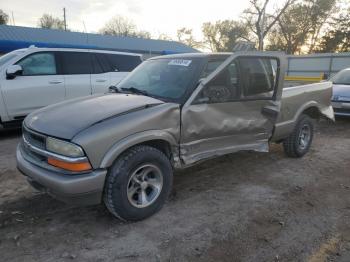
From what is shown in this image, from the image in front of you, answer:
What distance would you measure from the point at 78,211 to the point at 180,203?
1.21 metres

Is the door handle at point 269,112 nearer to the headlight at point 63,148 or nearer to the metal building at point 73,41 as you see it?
the headlight at point 63,148

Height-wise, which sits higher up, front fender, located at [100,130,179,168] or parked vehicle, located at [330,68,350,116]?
front fender, located at [100,130,179,168]

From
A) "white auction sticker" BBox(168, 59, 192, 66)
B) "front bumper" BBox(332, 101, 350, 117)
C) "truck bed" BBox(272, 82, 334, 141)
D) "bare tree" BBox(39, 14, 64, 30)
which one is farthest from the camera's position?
"bare tree" BBox(39, 14, 64, 30)

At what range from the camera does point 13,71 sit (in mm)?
6723

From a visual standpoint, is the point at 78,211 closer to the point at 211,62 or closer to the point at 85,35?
the point at 211,62

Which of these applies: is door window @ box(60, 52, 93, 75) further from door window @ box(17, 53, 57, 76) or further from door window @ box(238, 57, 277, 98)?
door window @ box(238, 57, 277, 98)

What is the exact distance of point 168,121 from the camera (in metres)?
3.62

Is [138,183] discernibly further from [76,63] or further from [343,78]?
[343,78]

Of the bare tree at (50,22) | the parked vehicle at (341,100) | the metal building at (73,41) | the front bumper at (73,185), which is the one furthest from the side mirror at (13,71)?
the bare tree at (50,22)

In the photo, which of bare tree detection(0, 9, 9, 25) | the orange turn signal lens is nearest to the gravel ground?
the orange turn signal lens

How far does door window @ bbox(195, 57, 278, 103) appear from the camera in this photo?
4035 millimetres

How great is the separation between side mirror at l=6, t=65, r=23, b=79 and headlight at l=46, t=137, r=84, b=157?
4334 mm

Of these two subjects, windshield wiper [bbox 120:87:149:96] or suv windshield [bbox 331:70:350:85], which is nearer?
windshield wiper [bbox 120:87:149:96]

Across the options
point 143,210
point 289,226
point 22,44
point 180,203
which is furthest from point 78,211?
point 22,44
